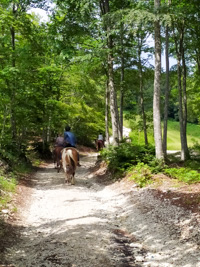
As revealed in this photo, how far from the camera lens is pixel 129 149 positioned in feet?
47.1

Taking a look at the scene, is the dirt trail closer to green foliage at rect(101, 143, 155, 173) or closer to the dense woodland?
green foliage at rect(101, 143, 155, 173)

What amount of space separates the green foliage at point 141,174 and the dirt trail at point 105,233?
81 cm

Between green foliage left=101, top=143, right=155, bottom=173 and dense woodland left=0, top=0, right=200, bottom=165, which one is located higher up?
dense woodland left=0, top=0, right=200, bottom=165

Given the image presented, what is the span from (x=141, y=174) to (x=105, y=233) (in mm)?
5182

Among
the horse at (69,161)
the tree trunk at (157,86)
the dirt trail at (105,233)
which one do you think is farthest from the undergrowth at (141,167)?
the horse at (69,161)

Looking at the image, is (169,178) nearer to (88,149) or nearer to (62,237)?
(62,237)

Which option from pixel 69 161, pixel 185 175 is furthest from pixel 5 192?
pixel 185 175

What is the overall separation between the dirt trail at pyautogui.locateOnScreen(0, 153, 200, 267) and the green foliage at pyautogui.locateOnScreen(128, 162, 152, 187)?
0.81 m

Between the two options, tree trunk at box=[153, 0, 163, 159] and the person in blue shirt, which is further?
the person in blue shirt

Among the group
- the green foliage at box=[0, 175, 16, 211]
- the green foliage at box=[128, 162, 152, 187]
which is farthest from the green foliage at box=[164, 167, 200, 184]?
the green foliage at box=[0, 175, 16, 211]

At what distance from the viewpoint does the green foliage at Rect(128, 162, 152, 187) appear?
10.3 m

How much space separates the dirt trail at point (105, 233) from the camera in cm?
478

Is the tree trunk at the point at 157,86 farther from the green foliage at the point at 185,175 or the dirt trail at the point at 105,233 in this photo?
the dirt trail at the point at 105,233

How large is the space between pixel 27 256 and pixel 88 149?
3096cm
